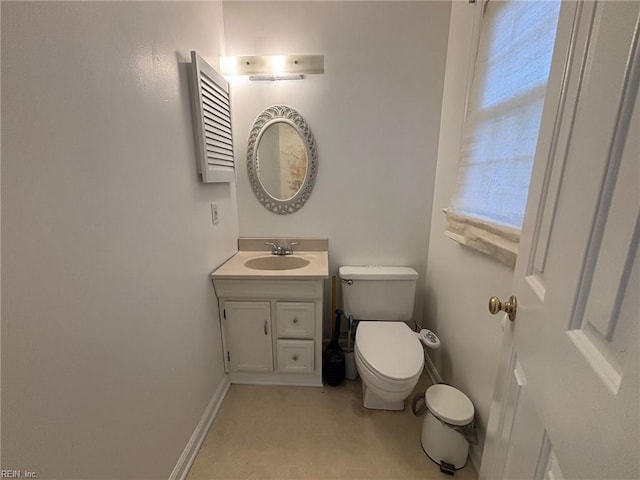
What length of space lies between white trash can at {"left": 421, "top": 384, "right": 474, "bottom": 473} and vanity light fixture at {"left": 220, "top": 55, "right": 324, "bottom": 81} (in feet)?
6.42

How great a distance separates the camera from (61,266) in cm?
61

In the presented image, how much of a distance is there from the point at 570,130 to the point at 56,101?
1.09 m

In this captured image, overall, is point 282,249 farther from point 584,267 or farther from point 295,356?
point 584,267

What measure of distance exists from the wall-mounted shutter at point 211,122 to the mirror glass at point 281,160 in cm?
23

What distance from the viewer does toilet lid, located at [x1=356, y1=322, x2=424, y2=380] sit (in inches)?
47.7

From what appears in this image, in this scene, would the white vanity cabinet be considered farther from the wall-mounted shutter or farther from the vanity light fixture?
the vanity light fixture

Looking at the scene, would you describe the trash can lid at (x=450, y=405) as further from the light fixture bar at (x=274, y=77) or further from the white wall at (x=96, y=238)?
the light fixture bar at (x=274, y=77)

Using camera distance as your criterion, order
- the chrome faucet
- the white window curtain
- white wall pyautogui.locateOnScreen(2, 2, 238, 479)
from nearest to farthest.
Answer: white wall pyautogui.locateOnScreen(2, 2, 238, 479) < the white window curtain < the chrome faucet

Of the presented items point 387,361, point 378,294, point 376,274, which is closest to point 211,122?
point 376,274

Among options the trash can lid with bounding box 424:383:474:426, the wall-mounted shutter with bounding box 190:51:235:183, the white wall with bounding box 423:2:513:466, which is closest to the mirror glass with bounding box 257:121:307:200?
the wall-mounted shutter with bounding box 190:51:235:183

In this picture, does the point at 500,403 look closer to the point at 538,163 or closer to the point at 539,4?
the point at 538,163

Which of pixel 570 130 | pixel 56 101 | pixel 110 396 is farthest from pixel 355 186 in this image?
pixel 110 396

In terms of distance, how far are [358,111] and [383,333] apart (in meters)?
1.40

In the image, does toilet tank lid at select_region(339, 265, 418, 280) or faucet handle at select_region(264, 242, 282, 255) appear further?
→ faucet handle at select_region(264, 242, 282, 255)
